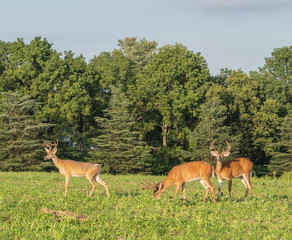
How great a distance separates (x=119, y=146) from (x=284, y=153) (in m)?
14.5

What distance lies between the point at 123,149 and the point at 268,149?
1301cm

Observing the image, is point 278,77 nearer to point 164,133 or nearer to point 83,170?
point 164,133

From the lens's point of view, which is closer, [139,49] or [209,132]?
[209,132]

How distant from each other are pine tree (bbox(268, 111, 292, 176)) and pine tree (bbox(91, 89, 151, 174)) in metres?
11.6

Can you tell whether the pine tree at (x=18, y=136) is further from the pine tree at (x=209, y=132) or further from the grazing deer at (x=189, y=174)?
the grazing deer at (x=189, y=174)

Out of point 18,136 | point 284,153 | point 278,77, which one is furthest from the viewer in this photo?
point 278,77

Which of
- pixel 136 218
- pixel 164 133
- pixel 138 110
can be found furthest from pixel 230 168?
pixel 138 110

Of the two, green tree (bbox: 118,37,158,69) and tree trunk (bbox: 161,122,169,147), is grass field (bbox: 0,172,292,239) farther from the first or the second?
green tree (bbox: 118,37,158,69)

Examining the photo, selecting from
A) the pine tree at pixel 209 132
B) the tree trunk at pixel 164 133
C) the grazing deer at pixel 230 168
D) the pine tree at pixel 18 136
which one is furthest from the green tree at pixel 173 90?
the grazing deer at pixel 230 168

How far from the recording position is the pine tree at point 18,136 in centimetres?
3262

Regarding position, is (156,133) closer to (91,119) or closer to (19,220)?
(91,119)

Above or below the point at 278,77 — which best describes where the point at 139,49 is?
above

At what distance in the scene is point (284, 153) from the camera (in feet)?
126

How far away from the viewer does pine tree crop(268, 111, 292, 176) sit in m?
38.2
